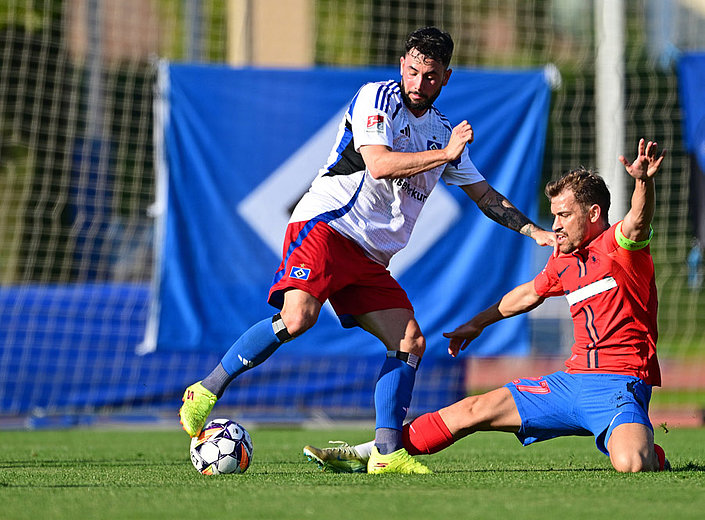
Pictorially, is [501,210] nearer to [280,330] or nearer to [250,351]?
[280,330]

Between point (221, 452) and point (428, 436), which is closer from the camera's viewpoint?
point (221, 452)

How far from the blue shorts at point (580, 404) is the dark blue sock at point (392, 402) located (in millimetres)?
490

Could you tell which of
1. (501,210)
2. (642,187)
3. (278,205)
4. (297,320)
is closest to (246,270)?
(278,205)

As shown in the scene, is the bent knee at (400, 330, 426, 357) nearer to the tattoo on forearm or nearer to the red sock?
the red sock

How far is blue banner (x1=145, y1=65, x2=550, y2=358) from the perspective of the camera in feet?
28.3

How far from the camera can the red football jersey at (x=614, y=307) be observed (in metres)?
4.71

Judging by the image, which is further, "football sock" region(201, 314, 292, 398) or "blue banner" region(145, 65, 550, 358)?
"blue banner" region(145, 65, 550, 358)

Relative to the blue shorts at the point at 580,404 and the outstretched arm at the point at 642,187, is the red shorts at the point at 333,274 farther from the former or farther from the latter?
the outstretched arm at the point at 642,187

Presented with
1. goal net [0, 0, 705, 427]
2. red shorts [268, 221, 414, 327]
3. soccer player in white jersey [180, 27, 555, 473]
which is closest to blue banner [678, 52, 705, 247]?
goal net [0, 0, 705, 427]

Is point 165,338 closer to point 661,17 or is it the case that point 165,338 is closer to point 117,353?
point 117,353

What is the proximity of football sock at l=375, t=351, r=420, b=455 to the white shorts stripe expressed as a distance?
787 mm

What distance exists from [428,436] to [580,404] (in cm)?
70

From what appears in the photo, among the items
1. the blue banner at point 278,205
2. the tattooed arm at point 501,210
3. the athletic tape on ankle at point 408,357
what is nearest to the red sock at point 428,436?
the athletic tape on ankle at point 408,357

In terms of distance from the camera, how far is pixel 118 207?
10266 millimetres
